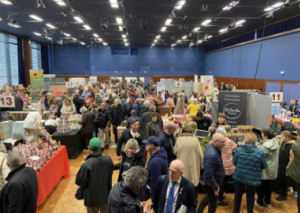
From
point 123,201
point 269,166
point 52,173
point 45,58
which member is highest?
point 45,58

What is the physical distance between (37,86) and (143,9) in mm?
8560

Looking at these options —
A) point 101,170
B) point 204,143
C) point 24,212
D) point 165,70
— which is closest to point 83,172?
point 101,170

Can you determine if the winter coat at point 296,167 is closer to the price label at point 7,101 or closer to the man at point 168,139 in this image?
the man at point 168,139

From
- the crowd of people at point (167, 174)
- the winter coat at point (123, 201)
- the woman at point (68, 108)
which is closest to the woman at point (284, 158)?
the crowd of people at point (167, 174)

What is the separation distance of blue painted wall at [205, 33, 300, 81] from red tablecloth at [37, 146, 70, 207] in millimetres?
10867

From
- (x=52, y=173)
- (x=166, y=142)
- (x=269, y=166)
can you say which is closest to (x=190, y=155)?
(x=166, y=142)

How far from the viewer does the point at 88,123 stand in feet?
19.7

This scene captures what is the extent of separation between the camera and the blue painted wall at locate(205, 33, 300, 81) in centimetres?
1098

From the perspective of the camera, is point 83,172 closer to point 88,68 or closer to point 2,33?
point 2,33

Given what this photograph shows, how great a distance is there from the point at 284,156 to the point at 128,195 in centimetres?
336

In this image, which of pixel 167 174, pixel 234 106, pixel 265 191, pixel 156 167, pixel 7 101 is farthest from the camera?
pixel 7 101

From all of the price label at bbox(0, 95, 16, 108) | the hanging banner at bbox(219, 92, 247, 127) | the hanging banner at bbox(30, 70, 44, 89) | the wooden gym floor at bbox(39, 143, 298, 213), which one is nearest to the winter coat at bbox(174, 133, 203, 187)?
the wooden gym floor at bbox(39, 143, 298, 213)

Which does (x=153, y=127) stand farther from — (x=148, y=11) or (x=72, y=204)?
(x=148, y=11)

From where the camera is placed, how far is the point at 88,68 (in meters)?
24.8
